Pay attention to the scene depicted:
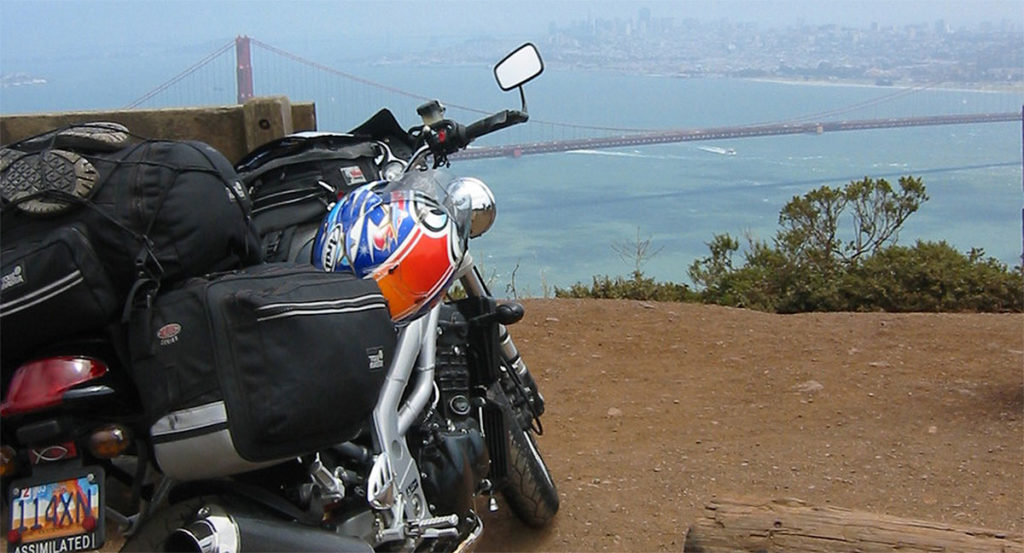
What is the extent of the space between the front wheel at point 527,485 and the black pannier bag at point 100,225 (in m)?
1.64

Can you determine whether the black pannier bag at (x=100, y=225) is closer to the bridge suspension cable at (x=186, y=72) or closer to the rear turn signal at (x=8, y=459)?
the rear turn signal at (x=8, y=459)

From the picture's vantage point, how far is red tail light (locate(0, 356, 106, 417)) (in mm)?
2145

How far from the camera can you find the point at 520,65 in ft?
11.9

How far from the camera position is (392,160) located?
3.22 meters

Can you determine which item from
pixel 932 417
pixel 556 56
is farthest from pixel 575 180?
pixel 932 417

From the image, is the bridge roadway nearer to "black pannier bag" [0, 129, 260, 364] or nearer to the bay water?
the bay water

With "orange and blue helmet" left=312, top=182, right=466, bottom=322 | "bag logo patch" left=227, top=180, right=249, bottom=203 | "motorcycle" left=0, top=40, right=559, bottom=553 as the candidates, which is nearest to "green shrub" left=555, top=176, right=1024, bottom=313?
"motorcycle" left=0, top=40, right=559, bottom=553

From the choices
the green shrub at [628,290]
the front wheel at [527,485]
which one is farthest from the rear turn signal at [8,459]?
the green shrub at [628,290]

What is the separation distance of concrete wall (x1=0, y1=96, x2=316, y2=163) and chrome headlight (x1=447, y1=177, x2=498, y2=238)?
1.32 m

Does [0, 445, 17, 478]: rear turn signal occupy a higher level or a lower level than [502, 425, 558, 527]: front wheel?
higher

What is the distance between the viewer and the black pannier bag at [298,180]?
2.97 metres

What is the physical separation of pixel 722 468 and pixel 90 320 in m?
Result: 3.04

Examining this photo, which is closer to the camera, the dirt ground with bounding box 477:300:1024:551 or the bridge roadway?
the dirt ground with bounding box 477:300:1024:551

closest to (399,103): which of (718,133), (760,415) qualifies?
(760,415)
